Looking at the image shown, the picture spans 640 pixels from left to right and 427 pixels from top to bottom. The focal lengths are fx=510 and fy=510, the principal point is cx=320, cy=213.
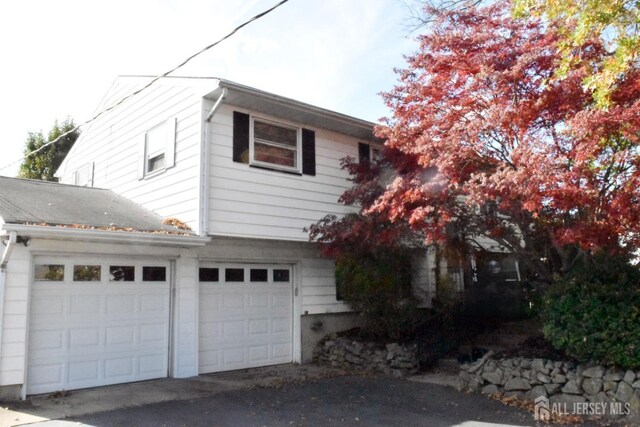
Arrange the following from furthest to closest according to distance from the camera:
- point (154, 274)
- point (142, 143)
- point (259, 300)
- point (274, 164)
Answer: point (142, 143) → point (259, 300) → point (274, 164) → point (154, 274)

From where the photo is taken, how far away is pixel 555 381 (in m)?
7.17

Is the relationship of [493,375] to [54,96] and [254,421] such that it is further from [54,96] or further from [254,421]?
[54,96]

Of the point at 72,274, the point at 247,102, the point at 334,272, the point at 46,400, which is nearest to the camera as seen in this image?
the point at 46,400

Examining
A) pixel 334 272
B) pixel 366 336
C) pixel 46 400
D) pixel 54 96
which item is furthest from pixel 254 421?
pixel 54 96

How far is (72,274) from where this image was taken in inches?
332

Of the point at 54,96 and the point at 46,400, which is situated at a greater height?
the point at 54,96

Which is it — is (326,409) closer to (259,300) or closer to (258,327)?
(258,327)

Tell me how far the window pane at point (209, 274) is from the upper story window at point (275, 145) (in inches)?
91.8

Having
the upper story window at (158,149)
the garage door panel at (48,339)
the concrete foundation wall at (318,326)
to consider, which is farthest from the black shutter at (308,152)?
the garage door panel at (48,339)

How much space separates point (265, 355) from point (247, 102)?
17.3 feet

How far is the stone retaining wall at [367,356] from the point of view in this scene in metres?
9.89

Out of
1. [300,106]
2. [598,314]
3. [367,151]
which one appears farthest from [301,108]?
[598,314]

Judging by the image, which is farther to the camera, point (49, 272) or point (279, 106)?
point (279, 106)

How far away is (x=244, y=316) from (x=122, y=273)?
2.72 meters
